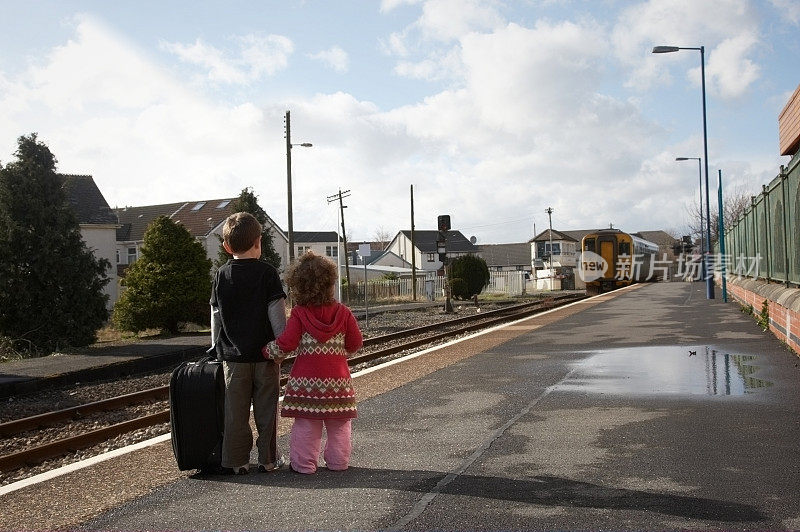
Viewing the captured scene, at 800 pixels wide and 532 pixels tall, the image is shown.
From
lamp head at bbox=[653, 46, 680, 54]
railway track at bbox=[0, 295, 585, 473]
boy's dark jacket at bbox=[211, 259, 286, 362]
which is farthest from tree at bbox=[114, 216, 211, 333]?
boy's dark jacket at bbox=[211, 259, 286, 362]

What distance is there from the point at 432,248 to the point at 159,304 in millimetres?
84093

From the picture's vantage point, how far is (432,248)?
346ft

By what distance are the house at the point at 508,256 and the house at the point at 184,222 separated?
55.1m

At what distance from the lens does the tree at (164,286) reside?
72.5 feet

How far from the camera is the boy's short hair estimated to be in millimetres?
5137

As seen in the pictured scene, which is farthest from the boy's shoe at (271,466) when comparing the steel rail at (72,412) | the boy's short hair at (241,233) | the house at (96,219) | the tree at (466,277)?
the house at (96,219)

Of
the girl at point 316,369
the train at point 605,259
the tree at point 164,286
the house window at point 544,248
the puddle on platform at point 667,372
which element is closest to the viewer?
the girl at point 316,369

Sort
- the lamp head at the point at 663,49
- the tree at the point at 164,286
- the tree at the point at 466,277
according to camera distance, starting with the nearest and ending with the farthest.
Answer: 1. the tree at the point at 164,286
2. the lamp head at the point at 663,49
3. the tree at the point at 466,277

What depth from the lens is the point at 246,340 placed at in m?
5.04

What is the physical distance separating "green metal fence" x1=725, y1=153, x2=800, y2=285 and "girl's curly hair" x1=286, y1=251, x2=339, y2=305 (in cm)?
768

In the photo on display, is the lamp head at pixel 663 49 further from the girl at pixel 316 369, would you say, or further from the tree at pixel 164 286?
the girl at pixel 316 369

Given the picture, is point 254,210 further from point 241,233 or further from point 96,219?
point 241,233

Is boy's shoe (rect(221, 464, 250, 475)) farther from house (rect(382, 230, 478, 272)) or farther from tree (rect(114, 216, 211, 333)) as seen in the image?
house (rect(382, 230, 478, 272))

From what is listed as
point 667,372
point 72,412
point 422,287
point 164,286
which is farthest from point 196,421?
point 422,287
